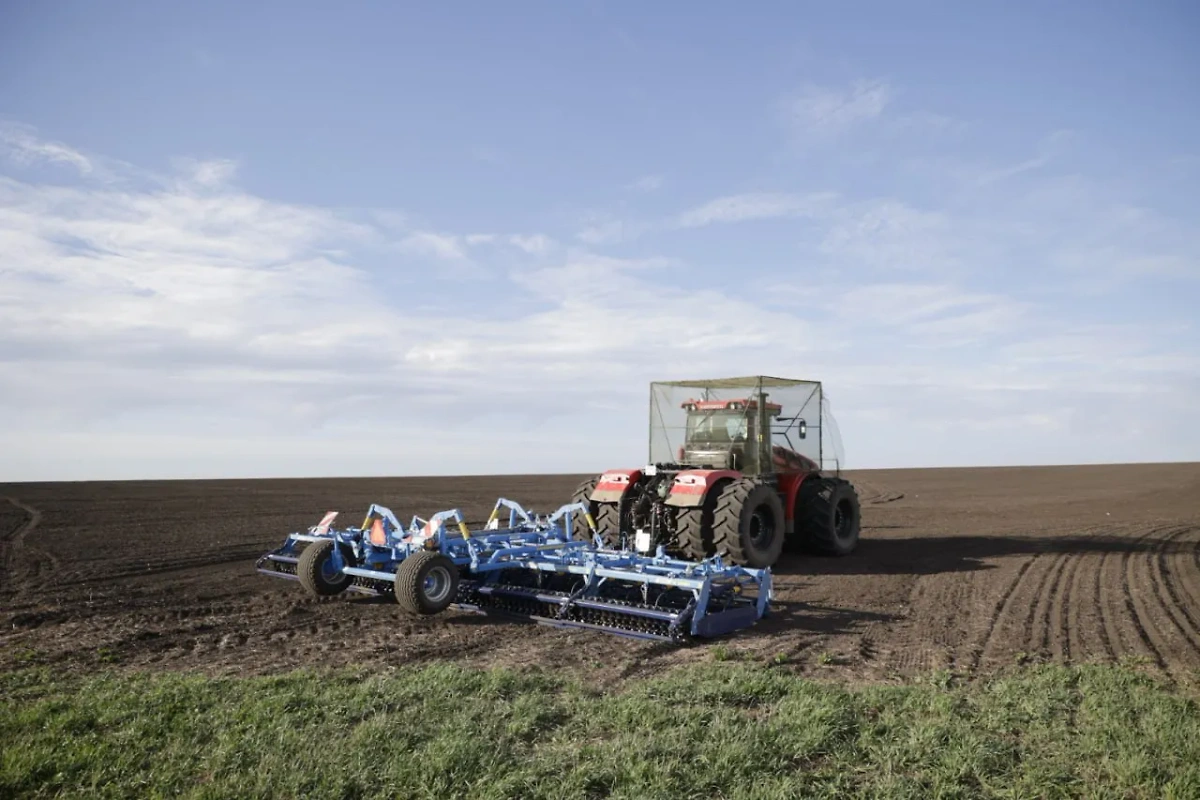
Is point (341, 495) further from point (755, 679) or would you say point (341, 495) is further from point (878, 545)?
point (755, 679)

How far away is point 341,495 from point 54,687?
24.3 m

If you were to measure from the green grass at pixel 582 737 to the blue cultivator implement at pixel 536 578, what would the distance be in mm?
1791

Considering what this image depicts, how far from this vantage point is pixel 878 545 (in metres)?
14.7

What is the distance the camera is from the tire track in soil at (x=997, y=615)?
691 centimetres

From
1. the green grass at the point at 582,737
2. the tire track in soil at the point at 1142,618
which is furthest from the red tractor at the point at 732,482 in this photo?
the green grass at the point at 582,737

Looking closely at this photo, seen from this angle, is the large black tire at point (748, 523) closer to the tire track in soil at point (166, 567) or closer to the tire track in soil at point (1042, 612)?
the tire track in soil at point (1042, 612)

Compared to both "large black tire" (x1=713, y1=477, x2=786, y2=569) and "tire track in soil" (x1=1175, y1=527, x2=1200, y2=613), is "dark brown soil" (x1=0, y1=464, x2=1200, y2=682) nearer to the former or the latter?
"tire track in soil" (x1=1175, y1=527, x2=1200, y2=613)

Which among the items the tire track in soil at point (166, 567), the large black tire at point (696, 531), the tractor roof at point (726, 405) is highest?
the tractor roof at point (726, 405)

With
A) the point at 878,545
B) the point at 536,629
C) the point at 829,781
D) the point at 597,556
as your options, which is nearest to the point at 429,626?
the point at 536,629

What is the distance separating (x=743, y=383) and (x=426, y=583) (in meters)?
5.97

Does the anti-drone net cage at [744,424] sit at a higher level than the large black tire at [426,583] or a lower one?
higher

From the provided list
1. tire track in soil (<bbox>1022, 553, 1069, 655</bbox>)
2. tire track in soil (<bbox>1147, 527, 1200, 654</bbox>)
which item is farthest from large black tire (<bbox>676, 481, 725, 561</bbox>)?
tire track in soil (<bbox>1147, 527, 1200, 654</bbox>)

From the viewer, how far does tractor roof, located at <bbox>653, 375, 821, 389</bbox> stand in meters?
12.2

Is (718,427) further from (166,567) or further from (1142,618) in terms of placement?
(166,567)
